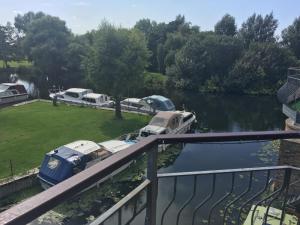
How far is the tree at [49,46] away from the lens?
43500 millimetres

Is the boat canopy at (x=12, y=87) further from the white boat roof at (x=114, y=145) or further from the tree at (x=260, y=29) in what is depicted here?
the tree at (x=260, y=29)

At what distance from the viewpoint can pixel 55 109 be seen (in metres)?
26.7

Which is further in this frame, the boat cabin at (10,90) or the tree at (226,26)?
the tree at (226,26)

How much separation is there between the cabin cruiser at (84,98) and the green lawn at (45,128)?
1287 mm

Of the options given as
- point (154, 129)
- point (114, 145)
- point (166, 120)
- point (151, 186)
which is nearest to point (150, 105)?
point (166, 120)

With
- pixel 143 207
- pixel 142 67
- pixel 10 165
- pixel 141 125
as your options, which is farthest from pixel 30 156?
pixel 143 207

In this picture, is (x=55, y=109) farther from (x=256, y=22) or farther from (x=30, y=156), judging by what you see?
(x=256, y=22)

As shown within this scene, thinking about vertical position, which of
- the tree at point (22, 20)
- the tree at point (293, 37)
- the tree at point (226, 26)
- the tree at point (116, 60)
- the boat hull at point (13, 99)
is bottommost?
the boat hull at point (13, 99)

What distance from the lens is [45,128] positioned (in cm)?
2105

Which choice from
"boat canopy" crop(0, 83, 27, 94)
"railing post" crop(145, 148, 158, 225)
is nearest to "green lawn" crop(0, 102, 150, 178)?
"boat canopy" crop(0, 83, 27, 94)

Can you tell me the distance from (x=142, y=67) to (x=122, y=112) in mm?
4340

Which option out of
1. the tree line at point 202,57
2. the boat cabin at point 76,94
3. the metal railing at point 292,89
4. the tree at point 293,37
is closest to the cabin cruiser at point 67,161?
the metal railing at point 292,89

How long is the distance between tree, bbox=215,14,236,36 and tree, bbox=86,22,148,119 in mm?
32228

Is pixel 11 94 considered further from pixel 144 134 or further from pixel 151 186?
pixel 151 186
